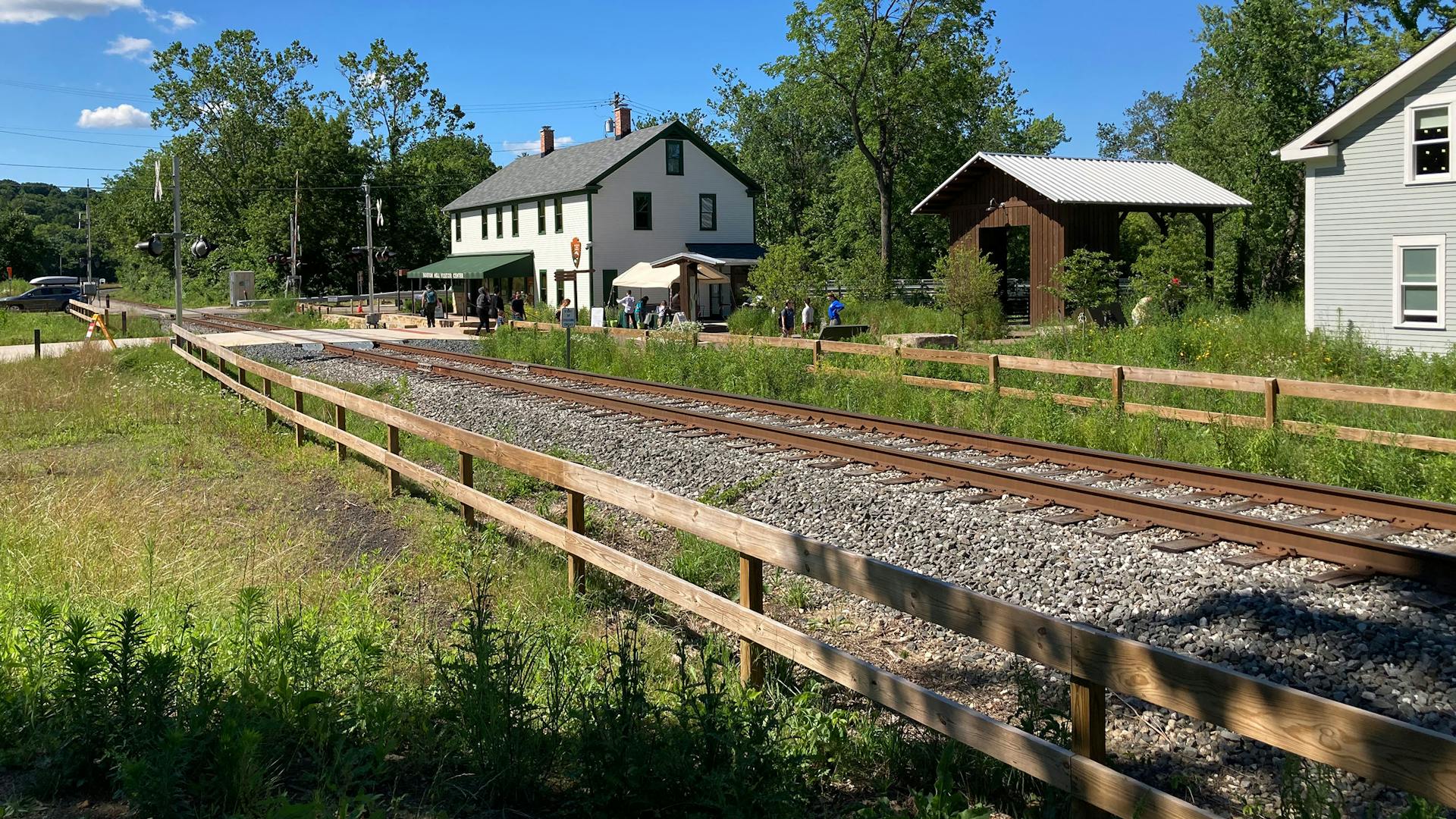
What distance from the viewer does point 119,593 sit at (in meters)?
6.94

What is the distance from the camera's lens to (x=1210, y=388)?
524 inches

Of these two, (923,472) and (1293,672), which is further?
(923,472)

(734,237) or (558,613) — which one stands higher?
(734,237)

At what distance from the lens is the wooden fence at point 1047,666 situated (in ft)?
9.90

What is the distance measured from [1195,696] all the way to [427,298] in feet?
141

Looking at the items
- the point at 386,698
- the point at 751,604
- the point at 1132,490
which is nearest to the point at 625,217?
the point at 1132,490

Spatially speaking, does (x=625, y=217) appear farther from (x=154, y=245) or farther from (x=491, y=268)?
(x=154, y=245)

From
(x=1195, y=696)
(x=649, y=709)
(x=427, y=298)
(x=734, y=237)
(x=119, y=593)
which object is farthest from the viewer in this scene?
(x=734, y=237)

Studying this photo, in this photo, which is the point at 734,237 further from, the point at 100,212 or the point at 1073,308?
the point at 100,212

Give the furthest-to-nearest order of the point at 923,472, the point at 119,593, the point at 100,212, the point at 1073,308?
the point at 100,212 < the point at 1073,308 < the point at 923,472 < the point at 119,593

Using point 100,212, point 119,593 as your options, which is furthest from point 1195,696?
point 100,212

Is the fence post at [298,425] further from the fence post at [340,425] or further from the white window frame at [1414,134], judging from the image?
the white window frame at [1414,134]

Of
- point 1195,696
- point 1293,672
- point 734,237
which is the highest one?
point 734,237

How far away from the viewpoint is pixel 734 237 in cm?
5416
